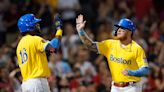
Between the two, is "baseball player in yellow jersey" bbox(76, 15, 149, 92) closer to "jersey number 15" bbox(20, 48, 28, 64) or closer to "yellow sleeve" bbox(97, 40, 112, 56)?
"yellow sleeve" bbox(97, 40, 112, 56)

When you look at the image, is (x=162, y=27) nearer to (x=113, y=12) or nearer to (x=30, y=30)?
(x=113, y=12)

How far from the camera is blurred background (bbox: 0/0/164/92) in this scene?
47.1 feet

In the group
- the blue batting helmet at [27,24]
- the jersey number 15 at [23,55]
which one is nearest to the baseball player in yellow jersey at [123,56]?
the blue batting helmet at [27,24]

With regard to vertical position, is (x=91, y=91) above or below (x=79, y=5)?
below

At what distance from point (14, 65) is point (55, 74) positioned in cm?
101

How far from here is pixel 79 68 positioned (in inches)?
596

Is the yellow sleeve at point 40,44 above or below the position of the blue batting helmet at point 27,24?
below

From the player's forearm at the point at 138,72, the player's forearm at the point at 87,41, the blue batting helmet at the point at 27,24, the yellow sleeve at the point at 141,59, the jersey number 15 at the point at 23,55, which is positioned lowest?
the player's forearm at the point at 138,72

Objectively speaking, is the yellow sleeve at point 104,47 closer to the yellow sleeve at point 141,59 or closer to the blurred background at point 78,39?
the yellow sleeve at point 141,59

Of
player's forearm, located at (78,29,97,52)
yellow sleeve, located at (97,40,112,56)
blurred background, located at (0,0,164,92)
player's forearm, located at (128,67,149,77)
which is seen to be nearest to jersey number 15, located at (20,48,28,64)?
player's forearm, located at (78,29,97,52)

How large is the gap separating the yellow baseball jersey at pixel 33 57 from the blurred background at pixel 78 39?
2996 mm

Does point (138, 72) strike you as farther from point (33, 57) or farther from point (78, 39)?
point (78, 39)

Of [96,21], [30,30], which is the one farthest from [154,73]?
[30,30]

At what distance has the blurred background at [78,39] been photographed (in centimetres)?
1437
